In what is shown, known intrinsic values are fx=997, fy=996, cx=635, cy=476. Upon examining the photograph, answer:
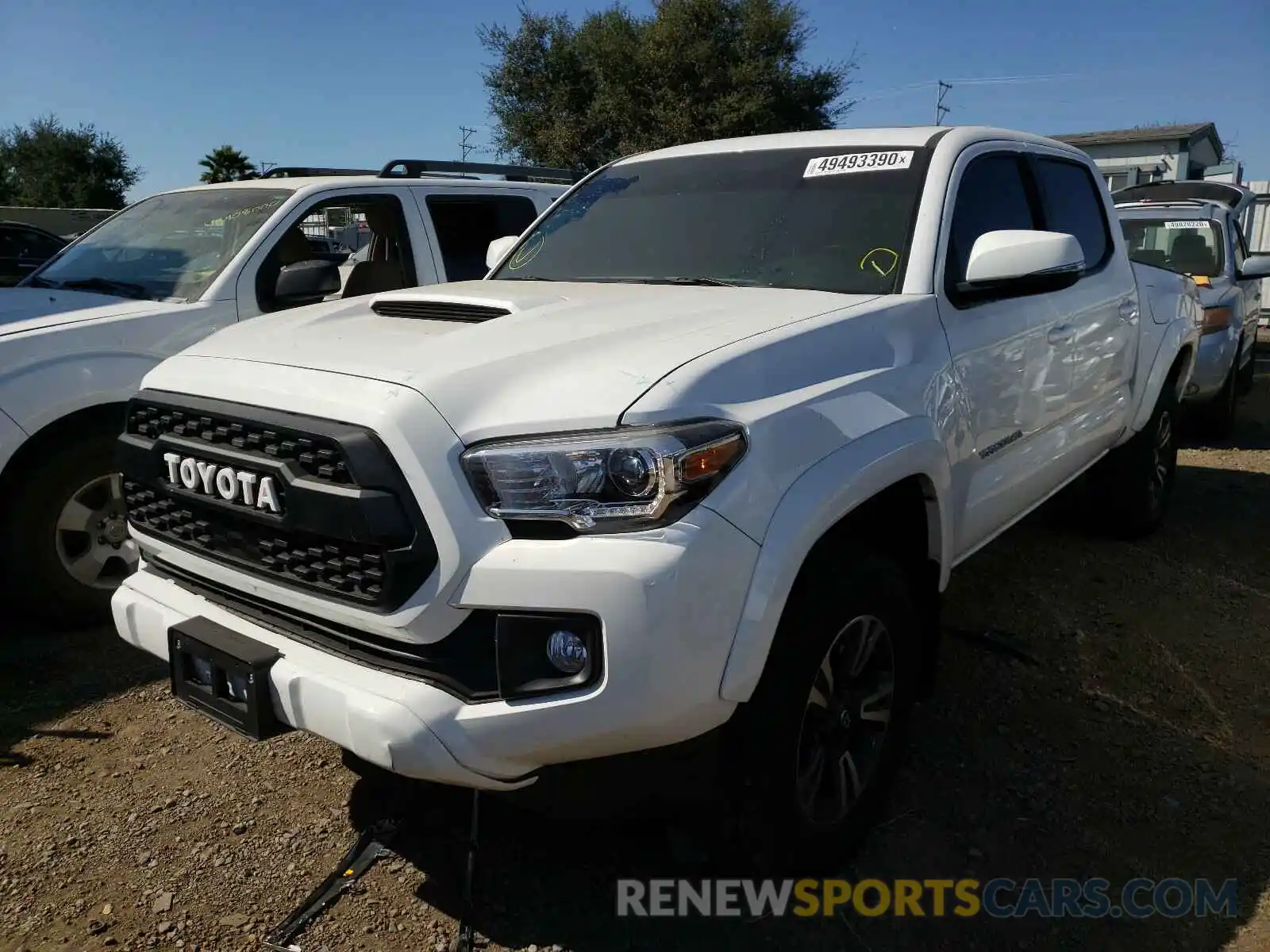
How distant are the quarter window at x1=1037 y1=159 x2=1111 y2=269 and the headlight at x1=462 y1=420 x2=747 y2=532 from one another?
8.44 ft

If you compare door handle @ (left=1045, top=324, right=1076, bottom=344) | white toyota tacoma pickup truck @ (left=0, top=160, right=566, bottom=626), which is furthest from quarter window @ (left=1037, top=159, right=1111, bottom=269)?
white toyota tacoma pickup truck @ (left=0, top=160, right=566, bottom=626)

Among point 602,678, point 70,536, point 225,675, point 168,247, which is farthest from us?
point 168,247

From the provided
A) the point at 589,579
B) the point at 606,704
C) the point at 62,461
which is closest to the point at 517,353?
the point at 589,579

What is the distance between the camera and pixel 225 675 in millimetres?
2252

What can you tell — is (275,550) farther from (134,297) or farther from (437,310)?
(134,297)

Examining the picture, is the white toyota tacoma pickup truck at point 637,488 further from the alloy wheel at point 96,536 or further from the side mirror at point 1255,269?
the side mirror at point 1255,269

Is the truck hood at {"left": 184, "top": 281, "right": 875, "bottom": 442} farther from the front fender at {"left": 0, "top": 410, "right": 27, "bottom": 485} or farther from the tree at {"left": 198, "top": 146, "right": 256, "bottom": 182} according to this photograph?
the tree at {"left": 198, "top": 146, "right": 256, "bottom": 182}

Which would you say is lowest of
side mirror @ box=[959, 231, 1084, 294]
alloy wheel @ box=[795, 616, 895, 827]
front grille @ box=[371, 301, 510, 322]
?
alloy wheel @ box=[795, 616, 895, 827]

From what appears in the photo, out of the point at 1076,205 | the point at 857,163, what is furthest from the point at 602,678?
the point at 1076,205

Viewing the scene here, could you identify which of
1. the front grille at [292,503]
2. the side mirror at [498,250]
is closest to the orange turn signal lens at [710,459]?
the front grille at [292,503]

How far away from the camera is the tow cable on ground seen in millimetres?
2365

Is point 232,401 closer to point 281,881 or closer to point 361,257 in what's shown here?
point 281,881

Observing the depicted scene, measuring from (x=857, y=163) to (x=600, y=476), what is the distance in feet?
5.94

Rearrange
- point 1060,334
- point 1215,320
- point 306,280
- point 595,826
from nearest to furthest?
1. point 595,826
2. point 1060,334
3. point 306,280
4. point 1215,320
